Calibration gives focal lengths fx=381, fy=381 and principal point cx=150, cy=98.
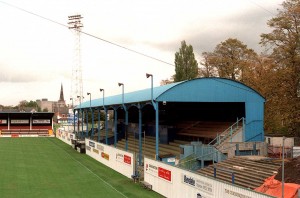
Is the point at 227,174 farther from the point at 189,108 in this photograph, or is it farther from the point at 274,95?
the point at 189,108

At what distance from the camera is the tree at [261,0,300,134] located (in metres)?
35.3

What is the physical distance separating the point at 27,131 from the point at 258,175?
7668 centimetres

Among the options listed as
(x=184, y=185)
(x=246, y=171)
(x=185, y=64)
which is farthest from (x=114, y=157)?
(x=185, y=64)

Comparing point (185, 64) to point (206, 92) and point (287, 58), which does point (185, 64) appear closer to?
point (287, 58)

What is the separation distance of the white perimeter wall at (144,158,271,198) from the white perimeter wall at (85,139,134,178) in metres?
2.98

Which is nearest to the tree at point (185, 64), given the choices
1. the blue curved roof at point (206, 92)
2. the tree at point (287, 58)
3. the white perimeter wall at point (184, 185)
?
the tree at point (287, 58)

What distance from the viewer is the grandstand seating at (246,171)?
2030 cm

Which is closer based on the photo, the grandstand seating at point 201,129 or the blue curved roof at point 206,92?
the blue curved roof at point 206,92

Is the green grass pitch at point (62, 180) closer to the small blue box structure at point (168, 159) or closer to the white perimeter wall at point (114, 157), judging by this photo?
the white perimeter wall at point (114, 157)

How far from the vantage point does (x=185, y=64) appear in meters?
73.3

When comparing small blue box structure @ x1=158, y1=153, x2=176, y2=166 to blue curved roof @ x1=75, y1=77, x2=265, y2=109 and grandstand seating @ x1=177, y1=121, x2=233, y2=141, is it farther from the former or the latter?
grandstand seating @ x1=177, y1=121, x2=233, y2=141

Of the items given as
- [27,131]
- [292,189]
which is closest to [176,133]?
[292,189]

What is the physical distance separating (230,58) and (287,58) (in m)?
25.0

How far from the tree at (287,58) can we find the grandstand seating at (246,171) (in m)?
12.8
